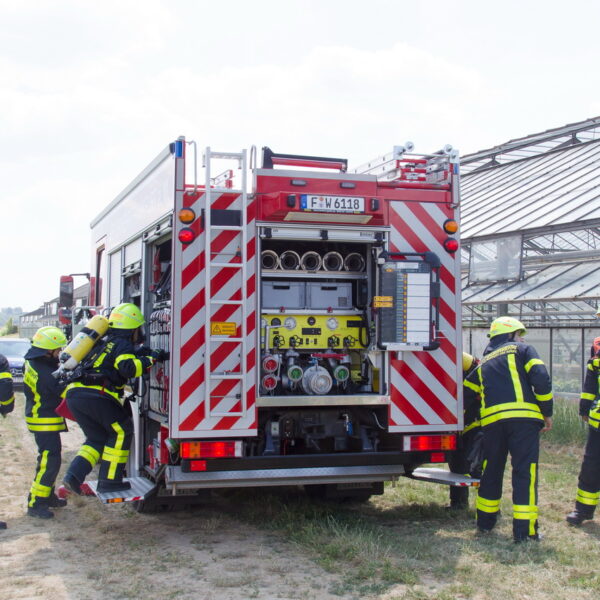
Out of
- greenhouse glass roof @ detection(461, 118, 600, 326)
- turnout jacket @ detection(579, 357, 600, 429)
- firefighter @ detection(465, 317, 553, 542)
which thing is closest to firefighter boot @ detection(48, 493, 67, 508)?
firefighter @ detection(465, 317, 553, 542)

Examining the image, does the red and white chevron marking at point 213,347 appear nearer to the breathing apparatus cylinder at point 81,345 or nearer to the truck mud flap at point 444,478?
the breathing apparatus cylinder at point 81,345

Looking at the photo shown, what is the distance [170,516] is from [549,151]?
1736cm

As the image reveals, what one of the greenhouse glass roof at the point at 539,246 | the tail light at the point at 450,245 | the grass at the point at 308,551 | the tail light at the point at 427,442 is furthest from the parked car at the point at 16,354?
the tail light at the point at 450,245

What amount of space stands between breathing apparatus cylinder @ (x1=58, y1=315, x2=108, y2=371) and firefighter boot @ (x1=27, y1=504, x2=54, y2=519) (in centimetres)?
130

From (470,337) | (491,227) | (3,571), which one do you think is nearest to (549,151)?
(491,227)

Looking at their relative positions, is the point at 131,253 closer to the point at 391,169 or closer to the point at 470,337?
the point at 391,169

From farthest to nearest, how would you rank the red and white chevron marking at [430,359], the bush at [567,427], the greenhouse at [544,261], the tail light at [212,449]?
the greenhouse at [544,261], the bush at [567,427], the red and white chevron marking at [430,359], the tail light at [212,449]

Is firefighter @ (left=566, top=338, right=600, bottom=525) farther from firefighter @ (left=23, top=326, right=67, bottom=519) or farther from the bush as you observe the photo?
firefighter @ (left=23, top=326, right=67, bottom=519)

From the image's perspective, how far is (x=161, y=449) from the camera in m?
6.09

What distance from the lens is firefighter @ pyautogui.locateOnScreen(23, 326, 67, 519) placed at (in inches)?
280

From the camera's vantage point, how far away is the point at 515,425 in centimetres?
618

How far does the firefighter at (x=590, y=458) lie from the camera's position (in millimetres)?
6723

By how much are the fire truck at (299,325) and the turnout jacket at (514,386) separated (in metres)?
0.26

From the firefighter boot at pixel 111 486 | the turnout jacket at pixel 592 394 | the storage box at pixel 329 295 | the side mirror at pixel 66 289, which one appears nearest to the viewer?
the firefighter boot at pixel 111 486
